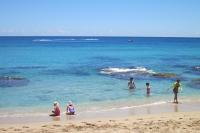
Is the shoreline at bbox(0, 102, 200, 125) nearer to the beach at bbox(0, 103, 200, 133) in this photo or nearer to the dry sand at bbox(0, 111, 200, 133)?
the beach at bbox(0, 103, 200, 133)

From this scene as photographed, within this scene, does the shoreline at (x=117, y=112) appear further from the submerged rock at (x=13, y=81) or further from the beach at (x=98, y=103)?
the submerged rock at (x=13, y=81)

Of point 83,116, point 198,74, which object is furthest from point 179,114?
point 198,74

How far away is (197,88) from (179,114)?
1188cm

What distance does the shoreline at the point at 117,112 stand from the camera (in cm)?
1869

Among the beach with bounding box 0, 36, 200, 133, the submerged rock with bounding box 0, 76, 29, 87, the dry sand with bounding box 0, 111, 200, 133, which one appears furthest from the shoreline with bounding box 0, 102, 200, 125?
the submerged rock with bounding box 0, 76, 29, 87

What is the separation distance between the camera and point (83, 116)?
19.6 metres

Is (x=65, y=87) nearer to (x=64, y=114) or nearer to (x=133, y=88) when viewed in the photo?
(x=133, y=88)

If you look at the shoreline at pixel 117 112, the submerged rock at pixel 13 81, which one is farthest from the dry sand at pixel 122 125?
the submerged rock at pixel 13 81

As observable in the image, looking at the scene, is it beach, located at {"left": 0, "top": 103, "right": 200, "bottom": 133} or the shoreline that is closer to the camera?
beach, located at {"left": 0, "top": 103, "right": 200, "bottom": 133}

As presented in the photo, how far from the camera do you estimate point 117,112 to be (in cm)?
2045

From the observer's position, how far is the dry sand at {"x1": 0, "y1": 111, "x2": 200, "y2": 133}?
50.2 feet

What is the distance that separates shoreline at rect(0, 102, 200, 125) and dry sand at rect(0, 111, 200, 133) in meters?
1.06

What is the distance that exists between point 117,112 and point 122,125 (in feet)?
13.5

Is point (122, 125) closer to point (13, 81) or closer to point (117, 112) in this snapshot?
point (117, 112)
